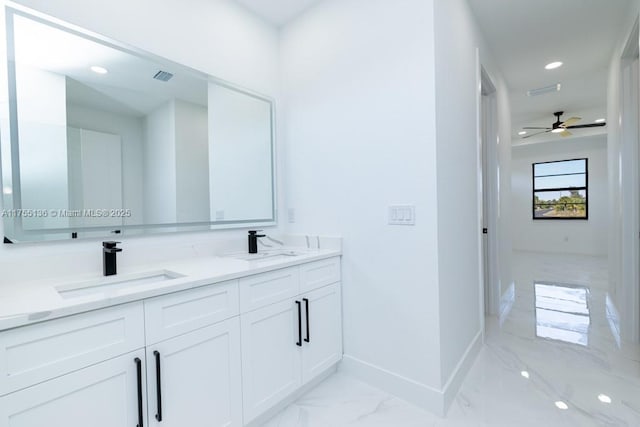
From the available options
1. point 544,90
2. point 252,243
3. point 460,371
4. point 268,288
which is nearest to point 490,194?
point 460,371

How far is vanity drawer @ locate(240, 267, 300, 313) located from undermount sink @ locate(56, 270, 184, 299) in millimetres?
320

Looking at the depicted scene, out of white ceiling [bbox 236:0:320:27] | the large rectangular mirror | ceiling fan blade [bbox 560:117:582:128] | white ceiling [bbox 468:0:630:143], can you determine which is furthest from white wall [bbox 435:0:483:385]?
ceiling fan blade [bbox 560:117:582:128]

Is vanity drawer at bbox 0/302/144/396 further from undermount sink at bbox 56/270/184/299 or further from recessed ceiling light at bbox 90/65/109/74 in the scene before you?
recessed ceiling light at bbox 90/65/109/74

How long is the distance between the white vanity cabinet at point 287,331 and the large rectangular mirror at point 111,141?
2.30 feet

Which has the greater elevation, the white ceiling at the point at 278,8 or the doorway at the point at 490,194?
the white ceiling at the point at 278,8

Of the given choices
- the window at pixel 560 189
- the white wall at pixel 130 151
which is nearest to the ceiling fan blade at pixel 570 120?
the window at pixel 560 189

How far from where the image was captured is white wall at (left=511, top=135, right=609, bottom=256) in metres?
6.32

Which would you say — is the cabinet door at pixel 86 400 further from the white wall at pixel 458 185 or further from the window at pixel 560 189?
the window at pixel 560 189

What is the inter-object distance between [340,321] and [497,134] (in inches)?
101

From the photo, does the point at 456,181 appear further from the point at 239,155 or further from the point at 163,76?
the point at 163,76

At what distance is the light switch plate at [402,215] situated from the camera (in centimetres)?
172

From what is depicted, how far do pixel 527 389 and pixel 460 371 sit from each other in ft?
1.35

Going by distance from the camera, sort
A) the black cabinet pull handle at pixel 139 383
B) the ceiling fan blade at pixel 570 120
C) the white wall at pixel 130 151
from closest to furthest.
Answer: the black cabinet pull handle at pixel 139 383 < the white wall at pixel 130 151 < the ceiling fan blade at pixel 570 120

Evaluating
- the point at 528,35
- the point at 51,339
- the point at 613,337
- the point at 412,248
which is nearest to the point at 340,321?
the point at 412,248
